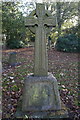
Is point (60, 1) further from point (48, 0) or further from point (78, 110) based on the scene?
point (78, 110)

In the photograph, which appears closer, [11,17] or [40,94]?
[40,94]

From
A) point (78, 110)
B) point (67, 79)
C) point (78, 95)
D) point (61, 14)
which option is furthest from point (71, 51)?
point (78, 110)

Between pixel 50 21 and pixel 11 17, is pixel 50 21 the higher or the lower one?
the lower one

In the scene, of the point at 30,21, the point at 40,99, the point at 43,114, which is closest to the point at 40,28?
the point at 30,21

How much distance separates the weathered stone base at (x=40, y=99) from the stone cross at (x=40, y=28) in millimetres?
261

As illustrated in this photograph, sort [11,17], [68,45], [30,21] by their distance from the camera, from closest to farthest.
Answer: [30,21] < [11,17] < [68,45]

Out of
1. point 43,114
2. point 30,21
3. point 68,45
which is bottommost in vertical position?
point 43,114

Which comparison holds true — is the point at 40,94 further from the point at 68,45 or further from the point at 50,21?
the point at 68,45

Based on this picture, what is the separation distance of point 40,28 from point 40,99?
166cm

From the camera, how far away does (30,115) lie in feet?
10.7

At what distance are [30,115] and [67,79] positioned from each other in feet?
9.90

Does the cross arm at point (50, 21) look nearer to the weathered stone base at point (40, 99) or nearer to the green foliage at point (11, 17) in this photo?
the weathered stone base at point (40, 99)

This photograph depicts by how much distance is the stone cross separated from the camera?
3.24m

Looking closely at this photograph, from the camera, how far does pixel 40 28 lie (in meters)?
3.28
